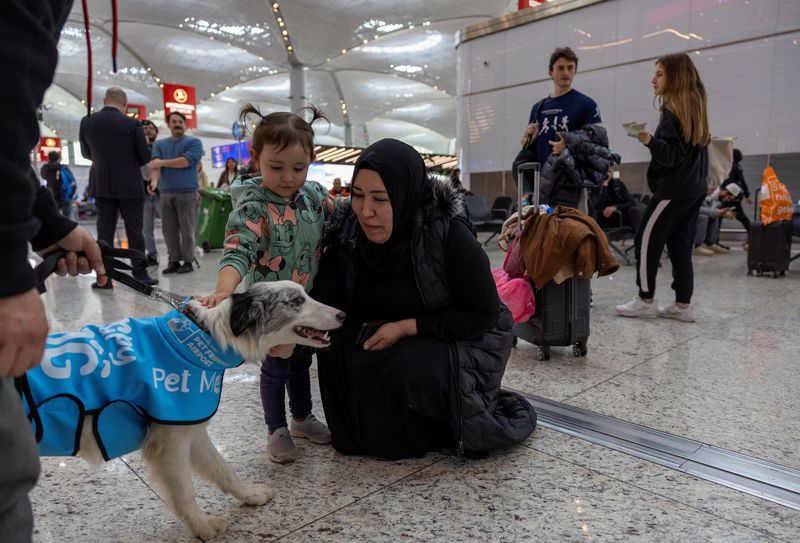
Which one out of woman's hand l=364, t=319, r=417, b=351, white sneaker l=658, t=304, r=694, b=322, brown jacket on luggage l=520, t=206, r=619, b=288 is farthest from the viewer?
white sneaker l=658, t=304, r=694, b=322

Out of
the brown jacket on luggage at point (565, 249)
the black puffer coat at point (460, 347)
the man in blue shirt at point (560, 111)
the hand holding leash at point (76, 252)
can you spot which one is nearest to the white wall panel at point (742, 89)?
the man in blue shirt at point (560, 111)

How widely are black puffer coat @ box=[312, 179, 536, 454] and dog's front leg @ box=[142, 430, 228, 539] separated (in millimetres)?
695

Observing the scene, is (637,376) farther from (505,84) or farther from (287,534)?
(505,84)

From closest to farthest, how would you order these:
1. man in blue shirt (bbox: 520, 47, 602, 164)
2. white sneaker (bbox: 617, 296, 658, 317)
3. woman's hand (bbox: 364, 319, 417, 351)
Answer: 1. woman's hand (bbox: 364, 319, 417, 351)
2. man in blue shirt (bbox: 520, 47, 602, 164)
3. white sneaker (bbox: 617, 296, 658, 317)

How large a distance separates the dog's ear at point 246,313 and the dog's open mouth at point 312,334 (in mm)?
137

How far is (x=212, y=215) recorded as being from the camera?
8.42 m

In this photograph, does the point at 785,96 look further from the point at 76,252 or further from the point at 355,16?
the point at 355,16


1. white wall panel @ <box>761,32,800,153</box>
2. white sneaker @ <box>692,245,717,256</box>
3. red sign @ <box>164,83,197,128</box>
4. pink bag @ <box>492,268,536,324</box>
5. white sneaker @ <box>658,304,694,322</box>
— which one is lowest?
white sneaker @ <box>658,304,694,322</box>

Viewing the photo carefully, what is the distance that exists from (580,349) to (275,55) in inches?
778

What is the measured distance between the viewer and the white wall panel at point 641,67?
8.52 metres

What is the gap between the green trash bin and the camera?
27.2 ft

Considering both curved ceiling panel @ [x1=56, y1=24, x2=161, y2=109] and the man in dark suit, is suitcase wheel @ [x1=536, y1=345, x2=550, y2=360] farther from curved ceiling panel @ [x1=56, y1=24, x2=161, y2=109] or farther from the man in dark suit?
curved ceiling panel @ [x1=56, y1=24, x2=161, y2=109]

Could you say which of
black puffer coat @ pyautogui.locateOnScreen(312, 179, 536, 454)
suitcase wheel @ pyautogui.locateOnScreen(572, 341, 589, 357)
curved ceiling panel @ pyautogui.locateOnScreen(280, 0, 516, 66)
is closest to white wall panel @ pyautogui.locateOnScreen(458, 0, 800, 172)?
curved ceiling panel @ pyautogui.locateOnScreen(280, 0, 516, 66)

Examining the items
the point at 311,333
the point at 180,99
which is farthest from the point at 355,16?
the point at 311,333
